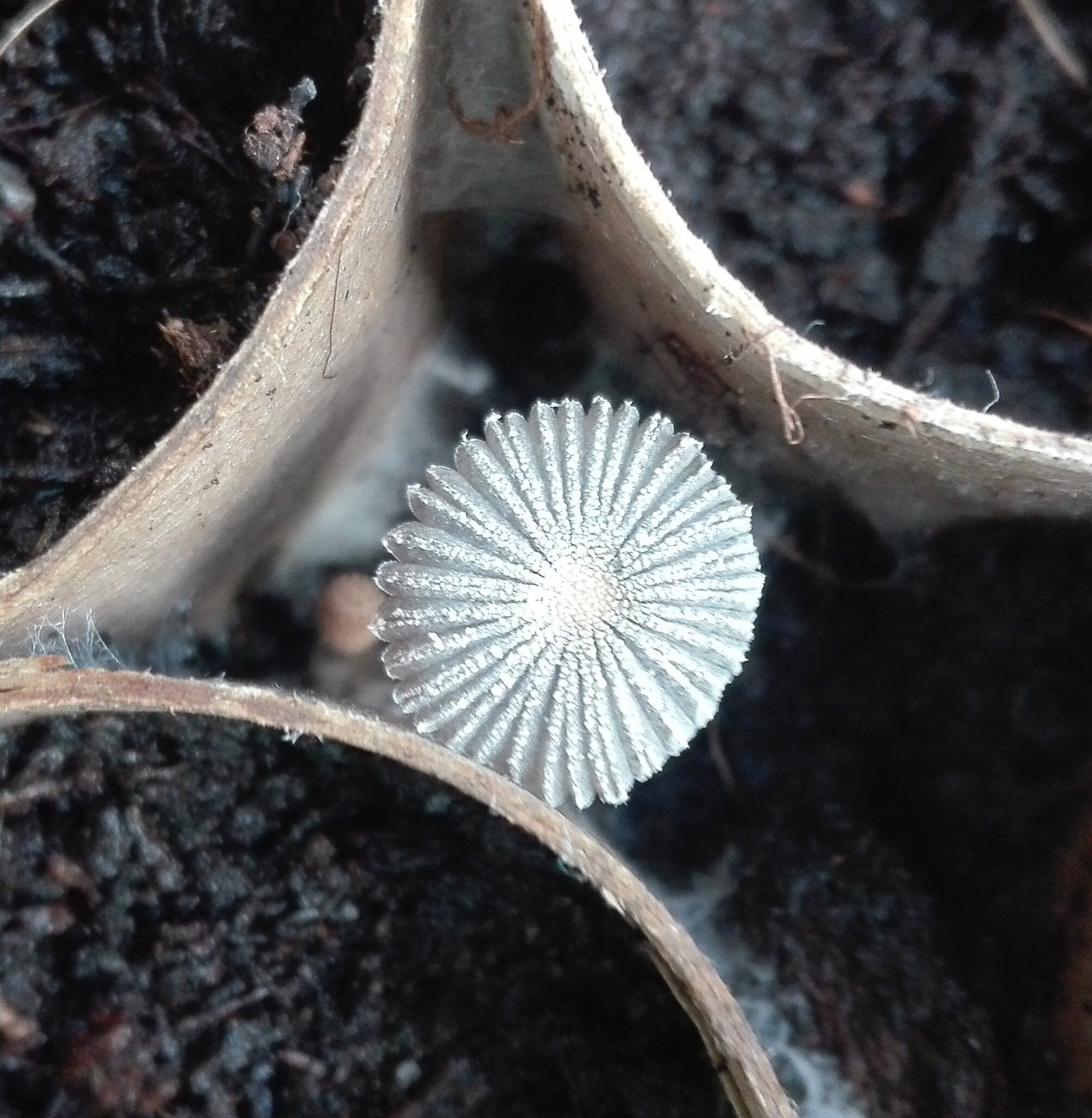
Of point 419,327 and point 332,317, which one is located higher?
point 419,327

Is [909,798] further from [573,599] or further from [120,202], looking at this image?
[120,202]

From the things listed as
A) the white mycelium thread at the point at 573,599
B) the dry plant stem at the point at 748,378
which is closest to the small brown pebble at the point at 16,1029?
the white mycelium thread at the point at 573,599

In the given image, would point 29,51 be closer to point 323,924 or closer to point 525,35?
point 525,35

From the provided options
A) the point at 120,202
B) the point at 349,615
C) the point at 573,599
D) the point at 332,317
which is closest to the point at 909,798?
the point at 573,599

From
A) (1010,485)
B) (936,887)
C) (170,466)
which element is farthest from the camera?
(936,887)

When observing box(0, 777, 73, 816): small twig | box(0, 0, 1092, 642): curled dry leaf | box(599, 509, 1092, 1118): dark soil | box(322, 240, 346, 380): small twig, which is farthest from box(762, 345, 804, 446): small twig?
box(0, 777, 73, 816): small twig


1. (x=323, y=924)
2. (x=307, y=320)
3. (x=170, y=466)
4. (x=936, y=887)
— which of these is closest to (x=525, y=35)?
(x=307, y=320)

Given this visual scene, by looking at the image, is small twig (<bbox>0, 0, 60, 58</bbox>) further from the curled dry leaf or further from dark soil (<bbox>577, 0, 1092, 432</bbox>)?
dark soil (<bbox>577, 0, 1092, 432</bbox>)
